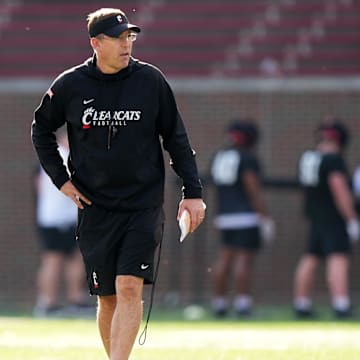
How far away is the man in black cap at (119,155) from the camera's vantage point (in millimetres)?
6773

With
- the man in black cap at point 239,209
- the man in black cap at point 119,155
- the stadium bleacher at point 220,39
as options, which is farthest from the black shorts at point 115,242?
the stadium bleacher at point 220,39

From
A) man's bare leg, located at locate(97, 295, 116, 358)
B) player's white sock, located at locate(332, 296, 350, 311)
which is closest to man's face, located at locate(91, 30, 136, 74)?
man's bare leg, located at locate(97, 295, 116, 358)

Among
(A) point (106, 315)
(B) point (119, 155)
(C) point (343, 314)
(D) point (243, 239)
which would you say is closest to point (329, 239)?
(C) point (343, 314)

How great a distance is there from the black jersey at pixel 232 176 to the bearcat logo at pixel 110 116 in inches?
282

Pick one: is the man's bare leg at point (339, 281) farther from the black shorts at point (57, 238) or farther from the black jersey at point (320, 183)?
the black shorts at point (57, 238)

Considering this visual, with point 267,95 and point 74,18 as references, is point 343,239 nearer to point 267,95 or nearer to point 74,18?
point 267,95

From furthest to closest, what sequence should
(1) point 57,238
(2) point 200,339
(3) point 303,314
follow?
(1) point 57,238 < (3) point 303,314 < (2) point 200,339

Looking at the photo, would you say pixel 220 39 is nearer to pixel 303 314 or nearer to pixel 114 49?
pixel 303 314

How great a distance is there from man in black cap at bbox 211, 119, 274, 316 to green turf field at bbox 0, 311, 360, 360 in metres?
0.37

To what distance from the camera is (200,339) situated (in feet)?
34.9

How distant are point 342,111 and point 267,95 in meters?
0.98

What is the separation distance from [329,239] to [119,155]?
23.6 feet

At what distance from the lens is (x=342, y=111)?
53.4ft

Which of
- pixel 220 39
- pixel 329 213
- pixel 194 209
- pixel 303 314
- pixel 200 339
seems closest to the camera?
pixel 194 209
